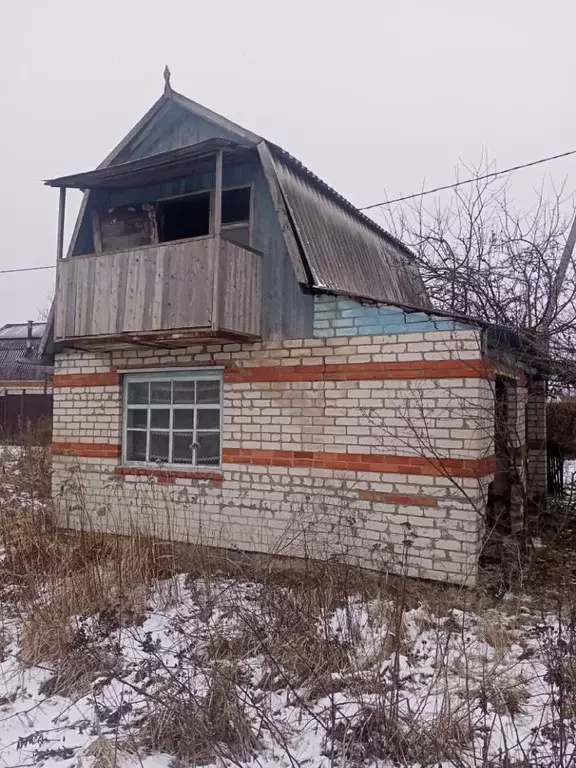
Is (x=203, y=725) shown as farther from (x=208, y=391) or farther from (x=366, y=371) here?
(x=208, y=391)

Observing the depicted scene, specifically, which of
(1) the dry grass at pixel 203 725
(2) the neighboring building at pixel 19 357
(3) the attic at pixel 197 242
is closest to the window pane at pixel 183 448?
(3) the attic at pixel 197 242

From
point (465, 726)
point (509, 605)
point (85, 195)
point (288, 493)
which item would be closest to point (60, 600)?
point (288, 493)

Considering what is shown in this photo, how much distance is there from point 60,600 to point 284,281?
3970 mm

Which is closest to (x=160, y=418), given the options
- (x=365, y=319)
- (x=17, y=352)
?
(x=365, y=319)

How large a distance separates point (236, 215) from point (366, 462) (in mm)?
3510

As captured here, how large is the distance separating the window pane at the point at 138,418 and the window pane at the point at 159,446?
209 mm

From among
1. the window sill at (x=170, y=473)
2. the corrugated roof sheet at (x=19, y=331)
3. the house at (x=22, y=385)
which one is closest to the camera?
the window sill at (x=170, y=473)

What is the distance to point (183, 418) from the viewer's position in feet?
23.9

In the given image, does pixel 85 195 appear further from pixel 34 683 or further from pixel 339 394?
pixel 34 683

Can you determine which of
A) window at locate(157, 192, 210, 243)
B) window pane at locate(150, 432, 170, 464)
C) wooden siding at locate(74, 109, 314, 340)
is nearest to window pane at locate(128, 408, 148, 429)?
window pane at locate(150, 432, 170, 464)

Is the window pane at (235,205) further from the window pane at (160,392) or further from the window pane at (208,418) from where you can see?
the window pane at (208,418)

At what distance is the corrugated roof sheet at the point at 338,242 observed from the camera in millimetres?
6672

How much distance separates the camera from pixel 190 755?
3.10 m

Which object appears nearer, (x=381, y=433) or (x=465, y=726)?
(x=465, y=726)
